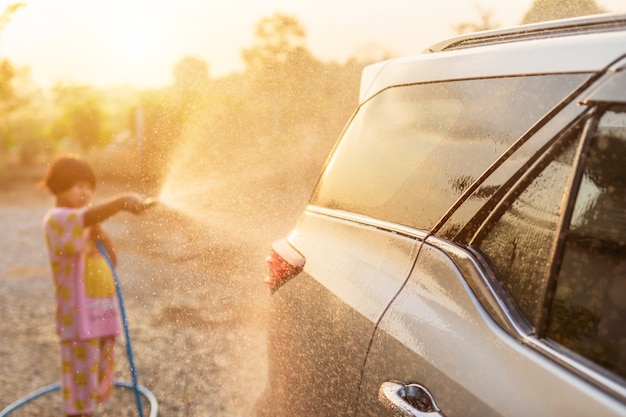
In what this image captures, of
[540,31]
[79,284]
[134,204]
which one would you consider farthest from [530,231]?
[79,284]

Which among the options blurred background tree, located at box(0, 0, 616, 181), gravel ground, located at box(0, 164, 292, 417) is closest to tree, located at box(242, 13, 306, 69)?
blurred background tree, located at box(0, 0, 616, 181)

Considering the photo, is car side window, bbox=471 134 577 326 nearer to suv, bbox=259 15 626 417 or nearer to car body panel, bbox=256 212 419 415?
suv, bbox=259 15 626 417

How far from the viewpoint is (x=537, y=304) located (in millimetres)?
1343

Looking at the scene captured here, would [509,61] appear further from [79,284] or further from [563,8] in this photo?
[563,8]

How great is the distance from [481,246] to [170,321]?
4735mm


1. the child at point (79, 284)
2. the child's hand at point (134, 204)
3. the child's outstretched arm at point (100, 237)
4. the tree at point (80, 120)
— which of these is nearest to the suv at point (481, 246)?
the child's hand at point (134, 204)

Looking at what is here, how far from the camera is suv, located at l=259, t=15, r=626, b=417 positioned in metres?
1.25

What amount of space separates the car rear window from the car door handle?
49 centimetres

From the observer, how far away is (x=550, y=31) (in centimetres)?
171

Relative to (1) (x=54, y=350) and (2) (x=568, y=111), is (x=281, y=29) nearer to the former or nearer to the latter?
(1) (x=54, y=350)

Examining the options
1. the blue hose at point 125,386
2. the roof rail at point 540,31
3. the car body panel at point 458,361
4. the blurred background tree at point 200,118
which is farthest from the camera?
the blurred background tree at point 200,118

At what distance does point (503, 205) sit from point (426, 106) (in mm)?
604

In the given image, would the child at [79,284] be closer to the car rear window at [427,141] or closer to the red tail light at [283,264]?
the red tail light at [283,264]

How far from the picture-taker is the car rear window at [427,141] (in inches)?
60.9
